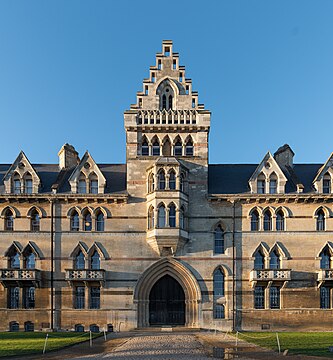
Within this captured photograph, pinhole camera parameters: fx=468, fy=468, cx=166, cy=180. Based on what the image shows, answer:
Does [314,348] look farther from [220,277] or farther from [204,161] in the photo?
[204,161]

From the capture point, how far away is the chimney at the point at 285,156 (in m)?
45.0

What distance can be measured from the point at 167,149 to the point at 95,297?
561 inches

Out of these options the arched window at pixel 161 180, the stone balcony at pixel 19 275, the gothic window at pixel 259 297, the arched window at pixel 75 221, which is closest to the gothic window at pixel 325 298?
the gothic window at pixel 259 297

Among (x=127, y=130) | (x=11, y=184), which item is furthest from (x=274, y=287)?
(x=11, y=184)

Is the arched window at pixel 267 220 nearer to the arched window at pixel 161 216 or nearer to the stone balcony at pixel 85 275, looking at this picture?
the arched window at pixel 161 216

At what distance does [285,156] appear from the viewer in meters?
45.3

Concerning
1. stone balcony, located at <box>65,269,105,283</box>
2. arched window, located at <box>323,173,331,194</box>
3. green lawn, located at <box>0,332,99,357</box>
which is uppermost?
arched window, located at <box>323,173,331,194</box>

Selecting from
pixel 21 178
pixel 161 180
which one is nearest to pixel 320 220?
pixel 161 180

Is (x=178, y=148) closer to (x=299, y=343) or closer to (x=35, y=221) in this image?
(x=35, y=221)

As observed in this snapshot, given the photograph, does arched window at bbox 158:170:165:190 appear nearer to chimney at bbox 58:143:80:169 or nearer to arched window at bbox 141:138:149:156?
arched window at bbox 141:138:149:156

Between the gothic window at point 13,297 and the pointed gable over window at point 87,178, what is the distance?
31.8 feet

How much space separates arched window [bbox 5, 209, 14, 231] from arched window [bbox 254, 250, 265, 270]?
21.2 metres

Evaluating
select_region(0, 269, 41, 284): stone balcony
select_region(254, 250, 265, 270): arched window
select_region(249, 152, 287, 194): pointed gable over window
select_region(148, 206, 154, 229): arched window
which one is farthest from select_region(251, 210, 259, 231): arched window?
select_region(0, 269, 41, 284): stone balcony

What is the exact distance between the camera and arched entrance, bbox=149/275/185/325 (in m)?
40.4
